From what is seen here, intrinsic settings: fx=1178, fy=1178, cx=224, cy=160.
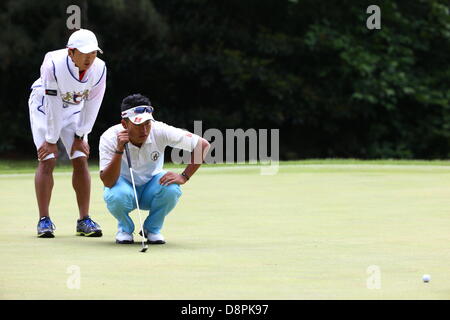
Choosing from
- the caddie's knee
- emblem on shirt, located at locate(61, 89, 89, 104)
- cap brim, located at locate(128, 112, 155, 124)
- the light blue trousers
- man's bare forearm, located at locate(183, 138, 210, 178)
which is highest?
emblem on shirt, located at locate(61, 89, 89, 104)

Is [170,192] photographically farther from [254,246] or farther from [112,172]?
[254,246]

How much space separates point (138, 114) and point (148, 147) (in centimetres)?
42

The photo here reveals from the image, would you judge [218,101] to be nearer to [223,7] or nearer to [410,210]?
[223,7]

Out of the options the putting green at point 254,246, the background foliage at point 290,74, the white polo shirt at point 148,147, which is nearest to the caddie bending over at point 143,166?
the white polo shirt at point 148,147

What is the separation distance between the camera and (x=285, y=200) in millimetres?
13273

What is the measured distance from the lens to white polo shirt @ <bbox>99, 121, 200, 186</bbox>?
9.24 metres

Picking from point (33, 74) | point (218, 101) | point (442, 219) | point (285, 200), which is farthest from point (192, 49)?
point (442, 219)

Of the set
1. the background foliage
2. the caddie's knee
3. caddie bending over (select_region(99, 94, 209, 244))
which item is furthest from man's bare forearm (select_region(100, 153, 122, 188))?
the background foliage

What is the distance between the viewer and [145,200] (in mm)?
9453

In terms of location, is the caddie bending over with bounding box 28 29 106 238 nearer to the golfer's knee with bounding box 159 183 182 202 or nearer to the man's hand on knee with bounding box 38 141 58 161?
the man's hand on knee with bounding box 38 141 58 161

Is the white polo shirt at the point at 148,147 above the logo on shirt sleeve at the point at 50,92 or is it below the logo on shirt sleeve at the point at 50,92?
below

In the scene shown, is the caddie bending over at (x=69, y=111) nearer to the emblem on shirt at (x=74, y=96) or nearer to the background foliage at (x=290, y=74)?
the emblem on shirt at (x=74, y=96)

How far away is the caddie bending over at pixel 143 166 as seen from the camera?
9.05m

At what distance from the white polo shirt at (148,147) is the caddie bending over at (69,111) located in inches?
30.3
